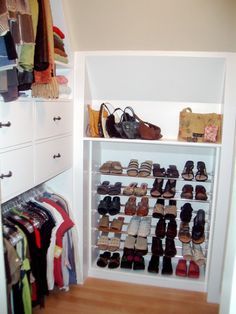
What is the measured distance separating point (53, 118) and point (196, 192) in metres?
1.30

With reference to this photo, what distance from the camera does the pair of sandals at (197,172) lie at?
7.73 ft

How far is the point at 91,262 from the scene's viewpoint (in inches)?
103

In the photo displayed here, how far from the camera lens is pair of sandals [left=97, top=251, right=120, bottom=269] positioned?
102 inches

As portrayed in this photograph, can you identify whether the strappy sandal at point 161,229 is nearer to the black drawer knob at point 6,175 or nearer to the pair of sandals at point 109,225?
the pair of sandals at point 109,225

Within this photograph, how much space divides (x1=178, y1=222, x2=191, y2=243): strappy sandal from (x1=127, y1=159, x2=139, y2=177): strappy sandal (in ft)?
2.00

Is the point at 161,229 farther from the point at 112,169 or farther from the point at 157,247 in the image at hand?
the point at 112,169

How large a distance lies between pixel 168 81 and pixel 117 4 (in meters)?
0.69

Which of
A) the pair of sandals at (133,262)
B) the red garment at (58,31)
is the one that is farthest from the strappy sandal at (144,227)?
the red garment at (58,31)

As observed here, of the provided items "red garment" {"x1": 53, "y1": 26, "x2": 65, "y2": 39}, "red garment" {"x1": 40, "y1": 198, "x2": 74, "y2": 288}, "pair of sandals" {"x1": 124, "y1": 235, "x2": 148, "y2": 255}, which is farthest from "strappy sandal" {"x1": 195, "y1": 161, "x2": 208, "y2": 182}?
"red garment" {"x1": 53, "y1": 26, "x2": 65, "y2": 39}

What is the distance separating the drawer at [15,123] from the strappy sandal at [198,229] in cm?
150

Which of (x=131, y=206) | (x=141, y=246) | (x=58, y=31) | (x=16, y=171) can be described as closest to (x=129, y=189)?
(x=131, y=206)

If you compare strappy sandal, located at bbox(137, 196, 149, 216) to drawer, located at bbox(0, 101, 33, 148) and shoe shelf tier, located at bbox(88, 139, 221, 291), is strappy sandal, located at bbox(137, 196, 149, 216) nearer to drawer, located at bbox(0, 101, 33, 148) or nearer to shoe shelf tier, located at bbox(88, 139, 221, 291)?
shoe shelf tier, located at bbox(88, 139, 221, 291)

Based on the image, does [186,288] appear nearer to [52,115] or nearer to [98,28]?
[52,115]

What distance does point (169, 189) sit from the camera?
97.7 inches
